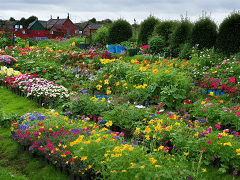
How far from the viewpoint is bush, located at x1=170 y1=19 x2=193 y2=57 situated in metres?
11.1

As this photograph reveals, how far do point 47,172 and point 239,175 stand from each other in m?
2.90

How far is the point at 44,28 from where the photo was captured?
54.8m

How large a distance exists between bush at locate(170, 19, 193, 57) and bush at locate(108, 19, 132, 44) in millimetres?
4180

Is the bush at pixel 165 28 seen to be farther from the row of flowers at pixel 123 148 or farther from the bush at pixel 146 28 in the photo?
the row of flowers at pixel 123 148

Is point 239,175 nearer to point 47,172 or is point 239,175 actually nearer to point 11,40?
point 47,172

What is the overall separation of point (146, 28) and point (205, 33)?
167 inches

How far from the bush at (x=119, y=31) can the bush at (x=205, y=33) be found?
17.5 ft

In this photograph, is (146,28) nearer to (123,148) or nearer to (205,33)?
(205,33)

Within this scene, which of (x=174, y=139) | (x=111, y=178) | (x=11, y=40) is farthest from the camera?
(x=11, y=40)

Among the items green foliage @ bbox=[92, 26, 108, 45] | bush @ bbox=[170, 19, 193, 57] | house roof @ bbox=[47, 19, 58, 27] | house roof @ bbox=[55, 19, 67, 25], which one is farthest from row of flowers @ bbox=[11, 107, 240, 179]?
house roof @ bbox=[47, 19, 58, 27]

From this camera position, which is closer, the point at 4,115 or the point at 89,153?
the point at 89,153

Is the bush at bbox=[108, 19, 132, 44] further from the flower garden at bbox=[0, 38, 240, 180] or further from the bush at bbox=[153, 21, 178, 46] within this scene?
the flower garden at bbox=[0, 38, 240, 180]

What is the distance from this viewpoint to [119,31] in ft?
48.0

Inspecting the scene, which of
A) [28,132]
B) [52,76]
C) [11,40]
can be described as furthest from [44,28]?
[28,132]
